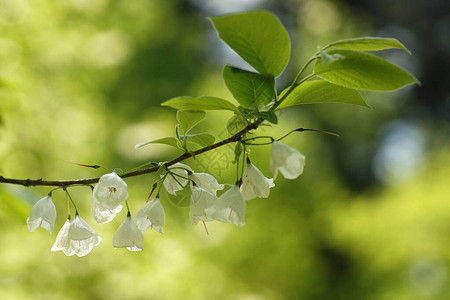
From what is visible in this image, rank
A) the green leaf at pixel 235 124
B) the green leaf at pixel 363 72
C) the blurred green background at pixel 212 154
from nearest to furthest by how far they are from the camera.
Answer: the green leaf at pixel 363 72, the green leaf at pixel 235 124, the blurred green background at pixel 212 154

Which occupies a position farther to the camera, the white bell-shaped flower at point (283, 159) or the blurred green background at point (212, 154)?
the blurred green background at point (212, 154)

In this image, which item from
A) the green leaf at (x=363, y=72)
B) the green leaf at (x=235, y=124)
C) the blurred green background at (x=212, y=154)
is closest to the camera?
the green leaf at (x=363, y=72)

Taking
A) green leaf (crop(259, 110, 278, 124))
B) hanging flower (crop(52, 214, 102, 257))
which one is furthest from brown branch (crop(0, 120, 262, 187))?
hanging flower (crop(52, 214, 102, 257))

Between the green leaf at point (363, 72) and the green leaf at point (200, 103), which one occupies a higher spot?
the green leaf at point (363, 72)

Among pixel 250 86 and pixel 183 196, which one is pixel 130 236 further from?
pixel 250 86

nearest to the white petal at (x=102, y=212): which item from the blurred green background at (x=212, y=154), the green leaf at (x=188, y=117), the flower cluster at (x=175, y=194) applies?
the flower cluster at (x=175, y=194)

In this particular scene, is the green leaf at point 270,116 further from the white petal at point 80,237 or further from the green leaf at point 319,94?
the white petal at point 80,237

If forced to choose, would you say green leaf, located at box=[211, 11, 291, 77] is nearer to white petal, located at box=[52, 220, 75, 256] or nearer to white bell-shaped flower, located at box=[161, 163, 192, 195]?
white bell-shaped flower, located at box=[161, 163, 192, 195]

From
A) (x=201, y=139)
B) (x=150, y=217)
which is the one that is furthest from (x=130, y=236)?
(x=201, y=139)
